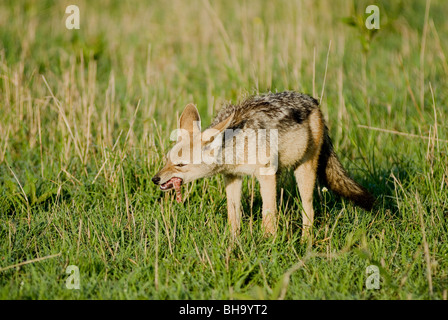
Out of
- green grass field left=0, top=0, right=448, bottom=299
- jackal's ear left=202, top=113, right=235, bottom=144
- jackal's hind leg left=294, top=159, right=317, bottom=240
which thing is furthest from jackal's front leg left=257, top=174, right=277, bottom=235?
jackal's ear left=202, top=113, right=235, bottom=144

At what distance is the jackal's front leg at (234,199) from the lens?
15.2 ft

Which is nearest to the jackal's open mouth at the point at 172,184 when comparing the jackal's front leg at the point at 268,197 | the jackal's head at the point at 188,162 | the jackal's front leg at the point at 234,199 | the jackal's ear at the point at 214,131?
the jackal's head at the point at 188,162

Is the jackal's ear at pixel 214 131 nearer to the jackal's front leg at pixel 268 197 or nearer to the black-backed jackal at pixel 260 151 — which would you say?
the black-backed jackal at pixel 260 151

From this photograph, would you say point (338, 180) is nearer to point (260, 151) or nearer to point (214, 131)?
point (260, 151)

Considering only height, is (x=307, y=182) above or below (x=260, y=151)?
below

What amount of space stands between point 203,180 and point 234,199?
21.9 inches

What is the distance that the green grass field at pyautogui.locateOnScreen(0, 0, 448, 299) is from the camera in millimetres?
3816

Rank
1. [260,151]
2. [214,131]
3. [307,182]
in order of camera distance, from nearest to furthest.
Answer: [214,131] → [260,151] → [307,182]

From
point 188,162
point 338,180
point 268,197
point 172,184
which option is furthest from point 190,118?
point 338,180

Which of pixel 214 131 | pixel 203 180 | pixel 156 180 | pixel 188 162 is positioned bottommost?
pixel 203 180

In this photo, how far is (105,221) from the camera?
15.2 ft

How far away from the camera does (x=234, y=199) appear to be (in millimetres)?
4711

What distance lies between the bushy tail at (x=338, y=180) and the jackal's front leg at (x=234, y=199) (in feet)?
2.94

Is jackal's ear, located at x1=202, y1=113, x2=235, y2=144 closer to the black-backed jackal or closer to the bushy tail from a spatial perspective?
the black-backed jackal
